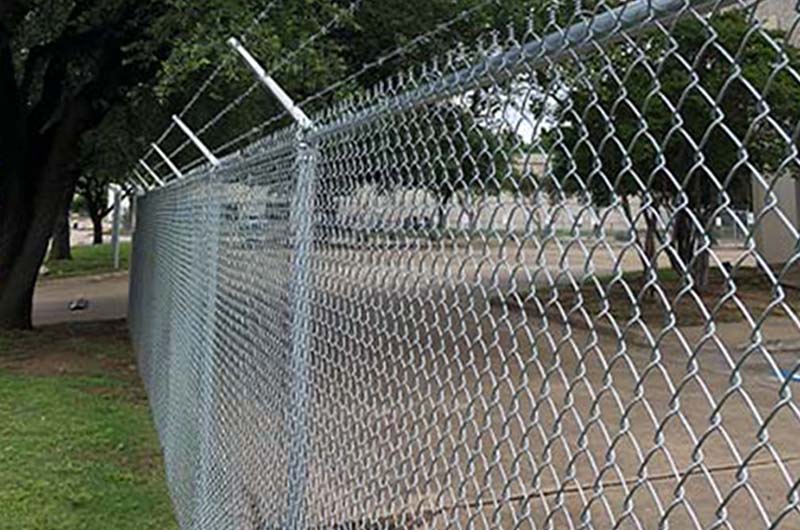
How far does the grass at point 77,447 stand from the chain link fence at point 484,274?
50 cm

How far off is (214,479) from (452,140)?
220cm

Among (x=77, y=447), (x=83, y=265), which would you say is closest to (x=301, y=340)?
(x=77, y=447)

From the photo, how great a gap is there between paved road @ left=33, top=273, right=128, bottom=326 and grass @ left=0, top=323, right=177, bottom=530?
554cm

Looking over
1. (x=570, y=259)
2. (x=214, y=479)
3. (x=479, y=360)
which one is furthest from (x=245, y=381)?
(x=570, y=259)

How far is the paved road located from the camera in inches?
612

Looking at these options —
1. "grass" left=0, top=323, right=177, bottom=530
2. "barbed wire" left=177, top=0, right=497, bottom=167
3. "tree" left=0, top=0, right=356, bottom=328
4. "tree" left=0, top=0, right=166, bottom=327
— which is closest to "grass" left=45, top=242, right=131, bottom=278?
"tree" left=0, top=0, right=356, bottom=328

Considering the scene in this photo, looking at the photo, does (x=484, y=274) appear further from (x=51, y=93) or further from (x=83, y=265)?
(x=83, y=265)

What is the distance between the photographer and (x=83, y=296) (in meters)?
19.6

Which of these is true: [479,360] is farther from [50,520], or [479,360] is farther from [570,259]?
[50,520]

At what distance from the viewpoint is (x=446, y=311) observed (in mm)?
2182

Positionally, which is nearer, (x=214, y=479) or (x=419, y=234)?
(x=419, y=234)

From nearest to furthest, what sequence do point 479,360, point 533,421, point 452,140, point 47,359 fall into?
point 533,421 < point 452,140 < point 479,360 < point 47,359

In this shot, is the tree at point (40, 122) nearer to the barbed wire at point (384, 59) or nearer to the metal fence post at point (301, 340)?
the barbed wire at point (384, 59)

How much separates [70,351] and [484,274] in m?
9.30
